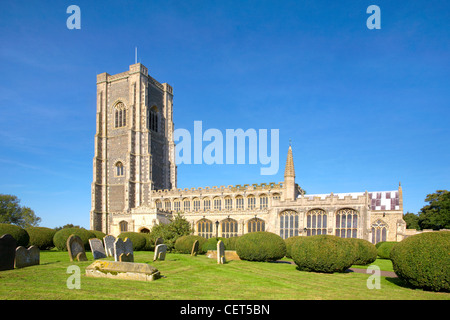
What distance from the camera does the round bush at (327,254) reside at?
570 inches

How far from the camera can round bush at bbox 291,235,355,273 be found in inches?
570

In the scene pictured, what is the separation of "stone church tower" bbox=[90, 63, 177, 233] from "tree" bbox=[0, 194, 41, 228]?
36.7 feet

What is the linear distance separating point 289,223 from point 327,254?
67.3 ft

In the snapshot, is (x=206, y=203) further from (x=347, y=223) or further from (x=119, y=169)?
(x=347, y=223)

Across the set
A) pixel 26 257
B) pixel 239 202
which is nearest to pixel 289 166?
pixel 239 202

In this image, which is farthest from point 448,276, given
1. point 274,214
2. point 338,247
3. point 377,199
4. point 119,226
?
point 119,226

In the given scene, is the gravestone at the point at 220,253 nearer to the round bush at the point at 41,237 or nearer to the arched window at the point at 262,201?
the round bush at the point at 41,237

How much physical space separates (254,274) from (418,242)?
6.43 metres

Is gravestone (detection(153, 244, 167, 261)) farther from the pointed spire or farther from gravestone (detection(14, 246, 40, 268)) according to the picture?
the pointed spire

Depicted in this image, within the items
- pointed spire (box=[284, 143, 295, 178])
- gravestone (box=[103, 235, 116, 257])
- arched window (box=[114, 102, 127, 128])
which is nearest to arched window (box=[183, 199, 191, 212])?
pointed spire (box=[284, 143, 295, 178])

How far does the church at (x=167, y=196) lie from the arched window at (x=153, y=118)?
0.56ft

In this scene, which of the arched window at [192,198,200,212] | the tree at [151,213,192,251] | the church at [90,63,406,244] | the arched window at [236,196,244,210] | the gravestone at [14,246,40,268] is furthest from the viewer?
the arched window at [192,198,200,212]
